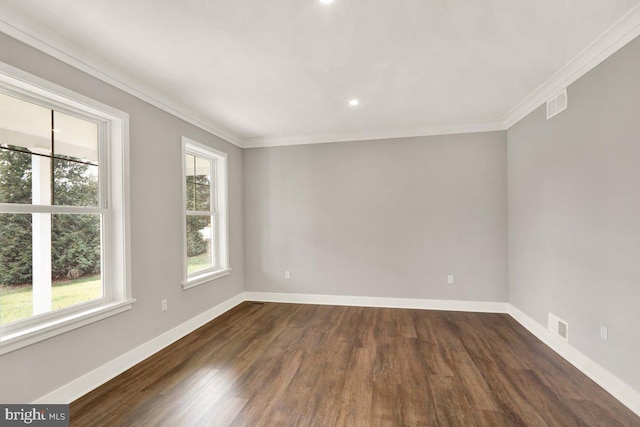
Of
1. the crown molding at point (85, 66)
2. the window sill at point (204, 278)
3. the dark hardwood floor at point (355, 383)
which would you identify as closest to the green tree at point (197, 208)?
the window sill at point (204, 278)

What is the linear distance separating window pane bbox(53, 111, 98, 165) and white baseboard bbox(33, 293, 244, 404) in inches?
66.9

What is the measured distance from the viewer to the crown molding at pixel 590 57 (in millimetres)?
1909

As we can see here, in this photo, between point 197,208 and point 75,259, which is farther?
point 197,208

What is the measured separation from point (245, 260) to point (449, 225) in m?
3.22

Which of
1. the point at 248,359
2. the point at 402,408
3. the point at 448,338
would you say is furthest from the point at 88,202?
the point at 448,338

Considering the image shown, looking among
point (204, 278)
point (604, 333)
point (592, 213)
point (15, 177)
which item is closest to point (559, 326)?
point (604, 333)

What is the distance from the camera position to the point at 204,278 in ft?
12.0

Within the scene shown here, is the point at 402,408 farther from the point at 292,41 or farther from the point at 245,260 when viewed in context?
the point at 245,260

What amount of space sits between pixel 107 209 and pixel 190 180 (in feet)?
4.23

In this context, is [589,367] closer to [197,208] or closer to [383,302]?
[383,302]

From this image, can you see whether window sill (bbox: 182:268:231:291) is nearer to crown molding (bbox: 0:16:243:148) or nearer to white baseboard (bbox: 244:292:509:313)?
white baseboard (bbox: 244:292:509:313)

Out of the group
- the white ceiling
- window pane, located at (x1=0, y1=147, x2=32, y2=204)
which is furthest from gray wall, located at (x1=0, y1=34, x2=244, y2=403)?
window pane, located at (x1=0, y1=147, x2=32, y2=204)

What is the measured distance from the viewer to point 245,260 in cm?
479

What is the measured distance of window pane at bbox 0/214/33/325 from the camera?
1854mm
